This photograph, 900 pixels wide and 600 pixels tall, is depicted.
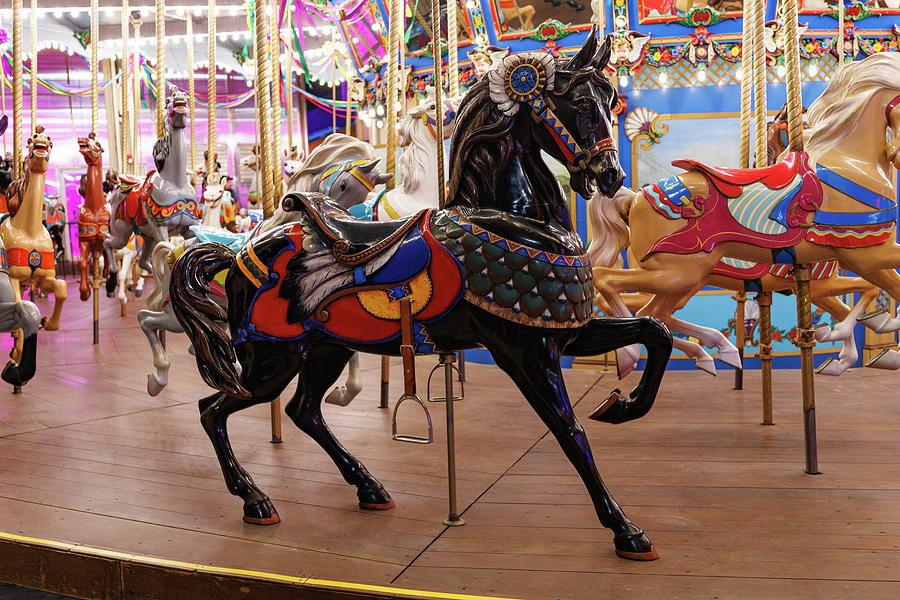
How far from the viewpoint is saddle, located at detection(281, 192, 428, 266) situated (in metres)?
2.52

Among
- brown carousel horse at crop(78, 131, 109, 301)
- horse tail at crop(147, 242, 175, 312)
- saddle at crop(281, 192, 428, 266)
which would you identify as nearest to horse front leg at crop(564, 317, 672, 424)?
saddle at crop(281, 192, 428, 266)

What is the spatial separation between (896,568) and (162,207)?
581cm

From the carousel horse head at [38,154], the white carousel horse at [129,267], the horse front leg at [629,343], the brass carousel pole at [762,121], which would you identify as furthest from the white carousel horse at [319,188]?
the white carousel horse at [129,267]

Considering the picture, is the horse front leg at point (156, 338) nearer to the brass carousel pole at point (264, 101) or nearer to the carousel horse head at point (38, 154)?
the carousel horse head at point (38, 154)

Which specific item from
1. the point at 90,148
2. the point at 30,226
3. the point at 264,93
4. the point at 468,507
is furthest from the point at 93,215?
the point at 468,507

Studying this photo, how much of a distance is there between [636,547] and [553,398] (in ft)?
1.54

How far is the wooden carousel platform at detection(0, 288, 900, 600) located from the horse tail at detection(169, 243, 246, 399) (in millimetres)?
487

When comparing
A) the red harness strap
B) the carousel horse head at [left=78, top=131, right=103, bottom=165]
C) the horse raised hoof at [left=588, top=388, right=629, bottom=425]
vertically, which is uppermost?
the carousel horse head at [left=78, top=131, right=103, bottom=165]

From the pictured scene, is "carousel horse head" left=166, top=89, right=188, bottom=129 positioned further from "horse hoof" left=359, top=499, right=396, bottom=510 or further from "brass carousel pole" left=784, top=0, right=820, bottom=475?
"brass carousel pole" left=784, top=0, right=820, bottom=475

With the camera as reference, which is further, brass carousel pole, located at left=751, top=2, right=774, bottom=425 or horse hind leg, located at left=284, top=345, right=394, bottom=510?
brass carousel pole, located at left=751, top=2, right=774, bottom=425

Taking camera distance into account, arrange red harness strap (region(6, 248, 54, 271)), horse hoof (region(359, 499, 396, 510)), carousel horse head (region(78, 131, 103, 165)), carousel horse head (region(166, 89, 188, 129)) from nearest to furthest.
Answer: horse hoof (region(359, 499, 396, 510)) → red harness strap (region(6, 248, 54, 271)) → carousel horse head (region(166, 89, 188, 129)) → carousel horse head (region(78, 131, 103, 165))

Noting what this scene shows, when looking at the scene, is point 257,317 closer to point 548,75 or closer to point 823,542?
point 548,75

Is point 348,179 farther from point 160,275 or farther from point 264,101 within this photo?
point 160,275

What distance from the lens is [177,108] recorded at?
608 centimetres
